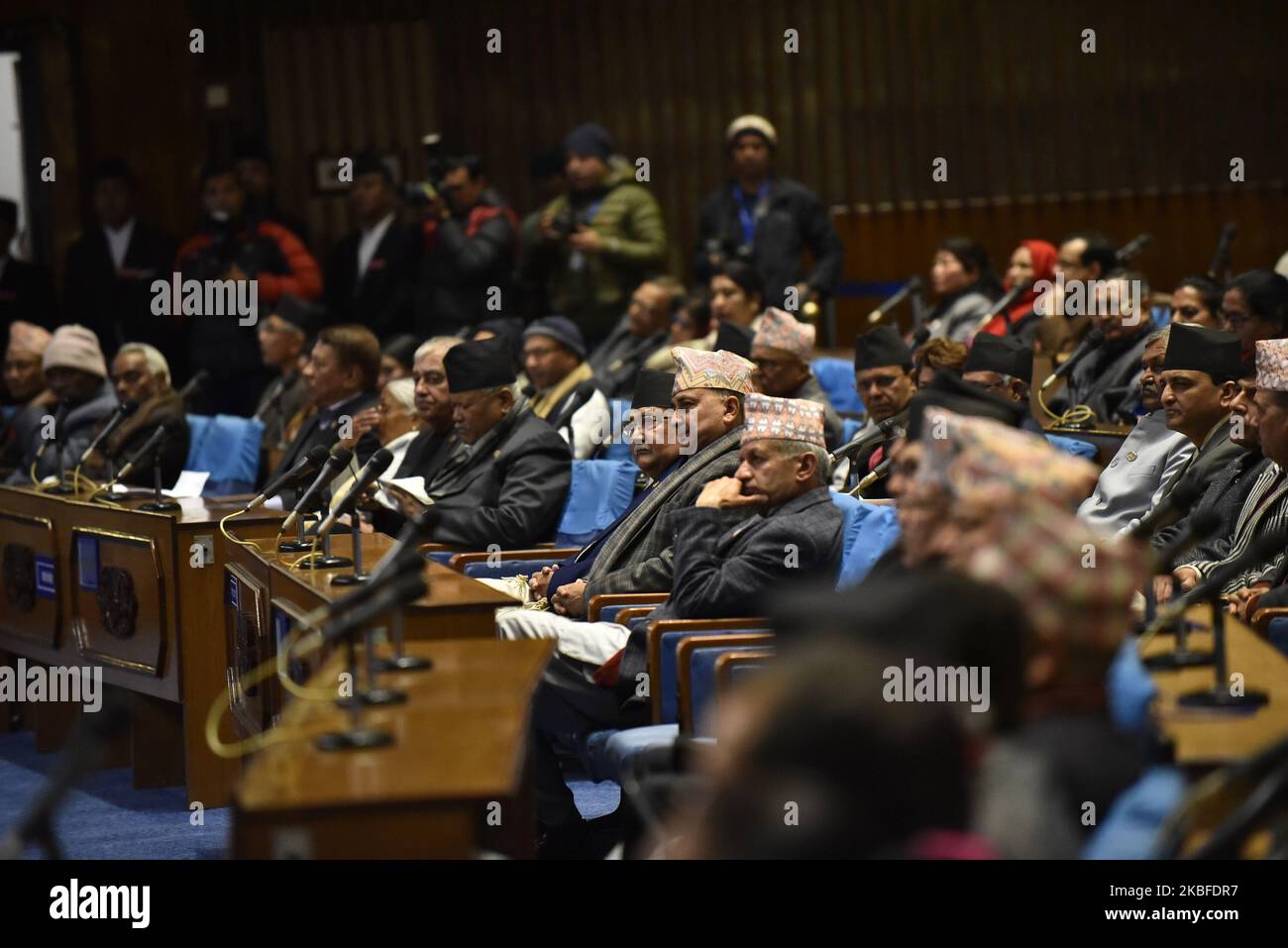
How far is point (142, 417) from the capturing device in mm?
7457

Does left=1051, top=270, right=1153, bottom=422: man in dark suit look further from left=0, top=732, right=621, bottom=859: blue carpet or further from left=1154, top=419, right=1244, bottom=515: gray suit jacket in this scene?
left=0, top=732, right=621, bottom=859: blue carpet

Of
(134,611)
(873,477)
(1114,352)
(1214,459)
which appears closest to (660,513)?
(873,477)

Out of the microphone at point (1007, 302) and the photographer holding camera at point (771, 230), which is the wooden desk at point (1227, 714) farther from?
the photographer holding camera at point (771, 230)

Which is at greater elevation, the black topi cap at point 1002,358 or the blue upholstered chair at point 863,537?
the black topi cap at point 1002,358

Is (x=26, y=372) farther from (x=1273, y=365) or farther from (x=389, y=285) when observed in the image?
(x=1273, y=365)

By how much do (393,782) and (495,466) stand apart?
341 cm

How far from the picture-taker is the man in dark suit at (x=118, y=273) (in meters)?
9.47

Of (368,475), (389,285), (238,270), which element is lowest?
(368,475)

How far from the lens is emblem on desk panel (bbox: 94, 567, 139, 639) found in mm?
5742

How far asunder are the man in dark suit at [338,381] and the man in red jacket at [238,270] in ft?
6.93

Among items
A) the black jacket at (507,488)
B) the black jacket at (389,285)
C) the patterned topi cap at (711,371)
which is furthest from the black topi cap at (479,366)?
the black jacket at (389,285)

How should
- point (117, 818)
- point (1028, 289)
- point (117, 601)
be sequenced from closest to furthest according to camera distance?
1. point (117, 818)
2. point (117, 601)
3. point (1028, 289)
